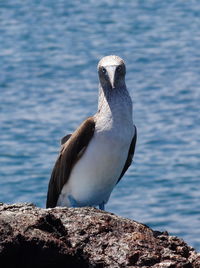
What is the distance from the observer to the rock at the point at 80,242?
554 cm

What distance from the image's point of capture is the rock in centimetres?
554

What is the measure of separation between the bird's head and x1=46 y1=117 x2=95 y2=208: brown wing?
352 millimetres

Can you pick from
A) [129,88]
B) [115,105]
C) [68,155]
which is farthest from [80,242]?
[129,88]

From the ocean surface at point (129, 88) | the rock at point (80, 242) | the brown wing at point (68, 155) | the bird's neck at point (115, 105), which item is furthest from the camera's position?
the ocean surface at point (129, 88)

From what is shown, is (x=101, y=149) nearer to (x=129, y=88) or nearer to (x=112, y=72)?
(x=112, y=72)

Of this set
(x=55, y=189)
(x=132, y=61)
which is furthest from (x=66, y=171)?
(x=132, y=61)

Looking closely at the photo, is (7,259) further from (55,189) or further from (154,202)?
(154,202)

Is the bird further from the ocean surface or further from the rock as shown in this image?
the ocean surface

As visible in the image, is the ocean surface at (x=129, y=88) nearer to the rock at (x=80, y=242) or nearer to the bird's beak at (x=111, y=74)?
the bird's beak at (x=111, y=74)

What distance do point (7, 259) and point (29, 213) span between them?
1.06 ft

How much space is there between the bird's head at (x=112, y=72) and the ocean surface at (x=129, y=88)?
22.7 ft

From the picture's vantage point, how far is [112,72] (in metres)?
8.14

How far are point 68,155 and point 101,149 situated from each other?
0.52 meters

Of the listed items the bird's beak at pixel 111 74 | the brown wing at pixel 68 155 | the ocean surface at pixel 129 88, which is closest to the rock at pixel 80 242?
the bird's beak at pixel 111 74
